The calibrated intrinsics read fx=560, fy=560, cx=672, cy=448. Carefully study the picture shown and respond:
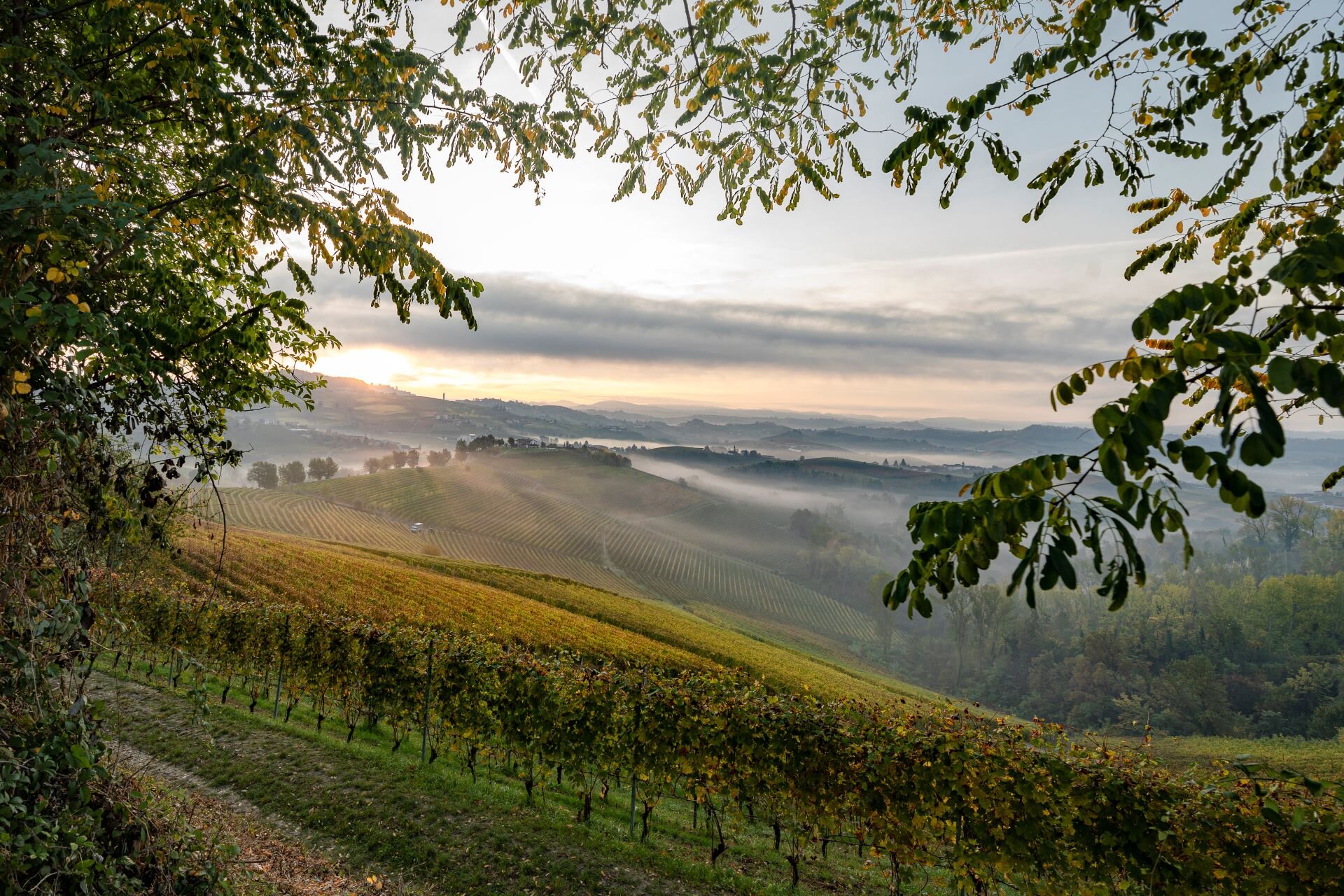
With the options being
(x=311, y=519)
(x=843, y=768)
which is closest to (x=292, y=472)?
(x=311, y=519)

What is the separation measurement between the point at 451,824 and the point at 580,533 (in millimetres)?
107751

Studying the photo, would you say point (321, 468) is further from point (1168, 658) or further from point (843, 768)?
point (1168, 658)

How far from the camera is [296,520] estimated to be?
259 ft

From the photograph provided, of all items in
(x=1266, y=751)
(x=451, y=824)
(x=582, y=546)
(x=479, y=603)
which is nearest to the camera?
(x=451, y=824)

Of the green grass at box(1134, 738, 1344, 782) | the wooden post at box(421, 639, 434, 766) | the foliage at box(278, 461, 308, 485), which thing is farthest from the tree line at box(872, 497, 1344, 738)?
the foliage at box(278, 461, 308, 485)

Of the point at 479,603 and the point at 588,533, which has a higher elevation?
the point at 479,603

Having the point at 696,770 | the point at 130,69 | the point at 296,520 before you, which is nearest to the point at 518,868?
the point at 696,770

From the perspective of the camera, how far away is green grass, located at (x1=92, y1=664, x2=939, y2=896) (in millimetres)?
7215

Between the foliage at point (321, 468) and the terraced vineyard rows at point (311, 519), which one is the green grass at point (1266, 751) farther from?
the foliage at point (321, 468)

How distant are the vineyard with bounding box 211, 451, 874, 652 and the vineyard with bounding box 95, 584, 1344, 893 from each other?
211 feet

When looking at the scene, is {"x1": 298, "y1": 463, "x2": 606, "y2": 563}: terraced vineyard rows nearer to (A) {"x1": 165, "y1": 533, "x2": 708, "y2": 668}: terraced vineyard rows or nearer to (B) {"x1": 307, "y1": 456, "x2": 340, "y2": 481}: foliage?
(B) {"x1": 307, "y1": 456, "x2": 340, "y2": 481}: foliage

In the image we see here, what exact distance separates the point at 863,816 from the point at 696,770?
2595 mm

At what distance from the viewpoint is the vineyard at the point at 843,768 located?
18.3 ft

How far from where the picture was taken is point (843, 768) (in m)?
7.75
